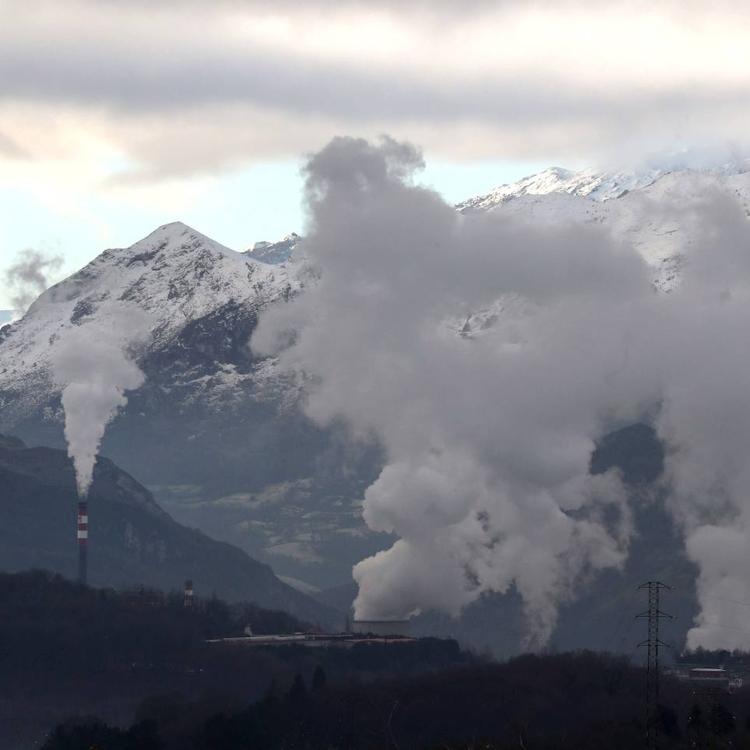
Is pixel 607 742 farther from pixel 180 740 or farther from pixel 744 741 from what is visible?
pixel 180 740

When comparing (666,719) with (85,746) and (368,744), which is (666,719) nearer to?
(368,744)

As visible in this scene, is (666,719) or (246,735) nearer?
(666,719)

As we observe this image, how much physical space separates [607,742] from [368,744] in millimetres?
25138

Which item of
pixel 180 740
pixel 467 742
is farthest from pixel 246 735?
pixel 467 742

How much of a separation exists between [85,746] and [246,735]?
1439cm

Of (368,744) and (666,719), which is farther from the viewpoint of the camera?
(368,744)

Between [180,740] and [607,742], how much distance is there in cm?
3741

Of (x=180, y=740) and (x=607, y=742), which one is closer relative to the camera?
(x=607, y=742)

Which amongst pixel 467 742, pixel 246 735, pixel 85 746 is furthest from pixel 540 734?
pixel 85 746

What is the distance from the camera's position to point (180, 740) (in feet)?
649

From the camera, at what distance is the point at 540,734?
199125 mm

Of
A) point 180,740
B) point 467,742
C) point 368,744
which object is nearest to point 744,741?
point 467,742

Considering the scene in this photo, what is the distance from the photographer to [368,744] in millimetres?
199750

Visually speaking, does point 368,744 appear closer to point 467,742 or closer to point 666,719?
point 467,742
